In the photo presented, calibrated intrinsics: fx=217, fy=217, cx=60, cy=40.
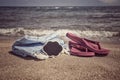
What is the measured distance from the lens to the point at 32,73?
7.75 metres

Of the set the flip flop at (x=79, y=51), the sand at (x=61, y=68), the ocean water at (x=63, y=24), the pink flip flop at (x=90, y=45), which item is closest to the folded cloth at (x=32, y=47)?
the sand at (x=61, y=68)

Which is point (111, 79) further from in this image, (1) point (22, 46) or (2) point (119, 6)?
(2) point (119, 6)

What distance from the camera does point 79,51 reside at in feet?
32.4

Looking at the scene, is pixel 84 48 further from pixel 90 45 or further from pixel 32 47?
pixel 32 47

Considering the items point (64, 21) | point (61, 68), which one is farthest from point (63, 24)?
point (61, 68)

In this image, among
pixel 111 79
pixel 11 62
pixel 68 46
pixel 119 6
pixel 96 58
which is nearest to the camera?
pixel 111 79

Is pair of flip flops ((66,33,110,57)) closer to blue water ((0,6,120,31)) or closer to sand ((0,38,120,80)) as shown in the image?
sand ((0,38,120,80))

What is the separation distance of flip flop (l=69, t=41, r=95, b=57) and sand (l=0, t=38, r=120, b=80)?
0.24 m

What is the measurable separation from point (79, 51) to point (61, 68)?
1.92 meters

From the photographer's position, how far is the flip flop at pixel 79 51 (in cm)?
964

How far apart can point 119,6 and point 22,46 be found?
44.0 meters

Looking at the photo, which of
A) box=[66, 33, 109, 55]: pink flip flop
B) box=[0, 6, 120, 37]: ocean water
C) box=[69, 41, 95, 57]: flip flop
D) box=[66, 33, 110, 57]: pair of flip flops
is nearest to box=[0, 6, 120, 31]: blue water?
box=[0, 6, 120, 37]: ocean water

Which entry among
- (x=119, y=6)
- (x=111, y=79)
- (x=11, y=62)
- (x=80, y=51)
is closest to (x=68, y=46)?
(x=80, y=51)

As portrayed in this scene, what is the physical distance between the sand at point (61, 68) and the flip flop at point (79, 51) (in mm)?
237
